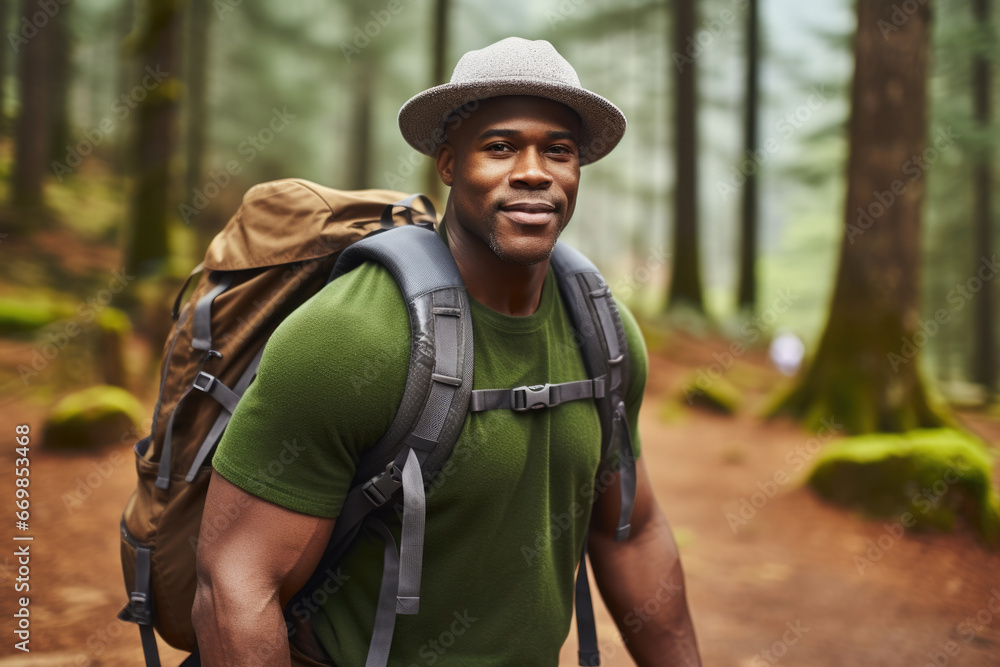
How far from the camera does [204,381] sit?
2203 millimetres

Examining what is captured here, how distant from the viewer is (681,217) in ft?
53.3

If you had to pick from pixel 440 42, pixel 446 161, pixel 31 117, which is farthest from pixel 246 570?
pixel 31 117

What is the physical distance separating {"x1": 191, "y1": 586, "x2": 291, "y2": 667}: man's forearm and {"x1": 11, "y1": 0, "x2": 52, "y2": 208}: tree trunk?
1480 centimetres

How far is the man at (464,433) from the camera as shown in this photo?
1823 mm

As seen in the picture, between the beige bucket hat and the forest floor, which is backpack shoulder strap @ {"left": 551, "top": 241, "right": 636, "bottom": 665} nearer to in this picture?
the beige bucket hat

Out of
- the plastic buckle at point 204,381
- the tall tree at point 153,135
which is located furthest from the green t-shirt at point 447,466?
the tall tree at point 153,135

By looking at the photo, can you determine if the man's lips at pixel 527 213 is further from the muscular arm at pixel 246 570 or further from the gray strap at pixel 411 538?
the muscular arm at pixel 246 570

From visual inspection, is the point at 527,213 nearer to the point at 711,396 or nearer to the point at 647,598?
the point at 647,598

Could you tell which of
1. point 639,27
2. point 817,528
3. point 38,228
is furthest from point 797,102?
point 38,228

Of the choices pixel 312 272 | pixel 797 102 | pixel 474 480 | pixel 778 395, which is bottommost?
pixel 778 395

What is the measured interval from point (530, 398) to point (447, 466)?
32 centimetres

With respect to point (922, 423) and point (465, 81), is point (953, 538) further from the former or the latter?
point (465, 81)

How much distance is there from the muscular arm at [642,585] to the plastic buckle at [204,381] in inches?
53.8

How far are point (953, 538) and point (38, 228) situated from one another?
50.3 ft
